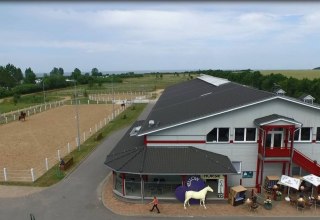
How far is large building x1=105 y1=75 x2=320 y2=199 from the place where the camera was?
2075cm

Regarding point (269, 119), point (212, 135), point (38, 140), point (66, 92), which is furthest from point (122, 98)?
point (269, 119)

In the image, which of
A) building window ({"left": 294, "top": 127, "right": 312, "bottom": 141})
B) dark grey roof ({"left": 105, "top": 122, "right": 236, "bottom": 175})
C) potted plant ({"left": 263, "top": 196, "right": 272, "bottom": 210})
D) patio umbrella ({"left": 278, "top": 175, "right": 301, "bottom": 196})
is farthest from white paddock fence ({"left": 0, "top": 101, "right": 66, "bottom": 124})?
building window ({"left": 294, "top": 127, "right": 312, "bottom": 141})

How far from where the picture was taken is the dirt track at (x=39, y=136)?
2978cm

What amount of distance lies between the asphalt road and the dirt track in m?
5.37

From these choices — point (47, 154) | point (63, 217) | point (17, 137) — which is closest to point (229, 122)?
point (63, 217)

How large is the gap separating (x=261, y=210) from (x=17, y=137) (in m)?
31.4

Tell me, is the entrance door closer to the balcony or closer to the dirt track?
the balcony

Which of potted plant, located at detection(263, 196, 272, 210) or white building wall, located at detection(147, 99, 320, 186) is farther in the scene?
white building wall, located at detection(147, 99, 320, 186)

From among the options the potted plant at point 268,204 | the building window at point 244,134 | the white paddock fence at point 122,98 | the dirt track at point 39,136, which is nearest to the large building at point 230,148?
the building window at point 244,134

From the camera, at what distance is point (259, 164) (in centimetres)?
2219

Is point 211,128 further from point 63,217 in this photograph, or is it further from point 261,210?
point 63,217

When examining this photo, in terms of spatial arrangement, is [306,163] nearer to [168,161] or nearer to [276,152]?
[276,152]

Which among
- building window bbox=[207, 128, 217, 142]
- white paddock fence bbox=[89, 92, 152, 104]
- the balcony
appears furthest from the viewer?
white paddock fence bbox=[89, 92, 152, 104]

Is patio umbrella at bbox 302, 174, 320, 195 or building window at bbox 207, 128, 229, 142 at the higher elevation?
building window at bbox 207, 128, 229, 142
